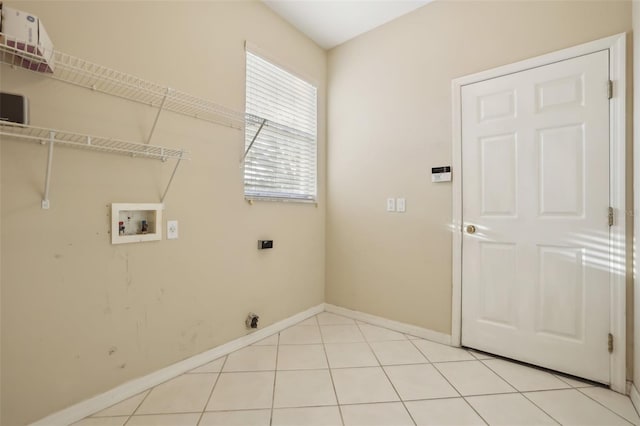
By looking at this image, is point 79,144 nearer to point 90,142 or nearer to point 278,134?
point 90,142

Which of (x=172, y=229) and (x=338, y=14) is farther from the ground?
(x=338, y=14)

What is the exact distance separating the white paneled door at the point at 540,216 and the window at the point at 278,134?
143cm

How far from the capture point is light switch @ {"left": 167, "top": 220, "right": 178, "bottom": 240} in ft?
5.87

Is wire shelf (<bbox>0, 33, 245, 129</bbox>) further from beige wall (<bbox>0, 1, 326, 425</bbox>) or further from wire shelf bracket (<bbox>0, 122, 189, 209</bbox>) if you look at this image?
wire shelf bracket (<bbox>0, 122, 189, 209</bbox>)

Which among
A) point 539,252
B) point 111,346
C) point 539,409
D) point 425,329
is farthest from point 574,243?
point 111,346

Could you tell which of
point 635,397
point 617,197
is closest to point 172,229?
point 617,197

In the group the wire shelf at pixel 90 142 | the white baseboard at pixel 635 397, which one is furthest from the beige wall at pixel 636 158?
the wire shelf at pixel 90 142

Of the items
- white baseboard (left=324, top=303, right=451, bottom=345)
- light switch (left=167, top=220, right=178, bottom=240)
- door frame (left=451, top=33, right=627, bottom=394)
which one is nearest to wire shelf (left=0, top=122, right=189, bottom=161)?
light switch (left=167, top=220, right=178, bottom=240)

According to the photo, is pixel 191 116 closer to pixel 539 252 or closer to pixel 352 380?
pixel 352 380

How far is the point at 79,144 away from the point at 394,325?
2603 millimetres

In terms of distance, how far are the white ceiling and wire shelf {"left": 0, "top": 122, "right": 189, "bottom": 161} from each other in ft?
5.41

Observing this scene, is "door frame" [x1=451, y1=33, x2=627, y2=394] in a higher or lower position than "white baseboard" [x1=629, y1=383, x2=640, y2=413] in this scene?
higher

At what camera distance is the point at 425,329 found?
2400mm

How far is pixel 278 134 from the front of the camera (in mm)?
2537
